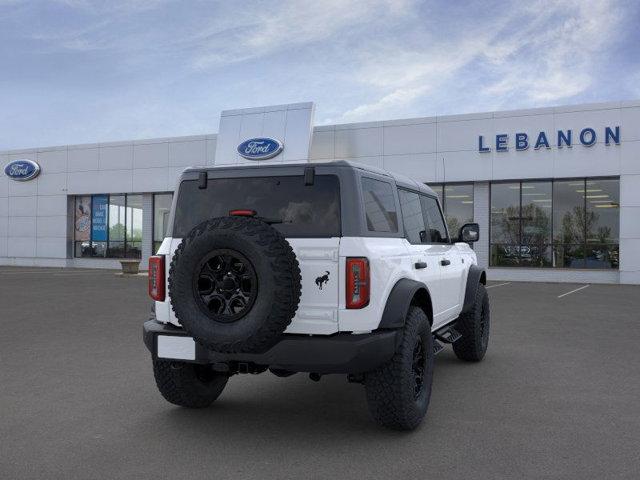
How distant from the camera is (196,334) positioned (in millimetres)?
4043

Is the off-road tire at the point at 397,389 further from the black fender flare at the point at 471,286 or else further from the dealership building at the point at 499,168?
the dealership building at the point at 499,168

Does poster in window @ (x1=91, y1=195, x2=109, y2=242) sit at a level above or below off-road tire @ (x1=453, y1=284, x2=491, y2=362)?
above

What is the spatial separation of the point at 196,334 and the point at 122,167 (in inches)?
1112

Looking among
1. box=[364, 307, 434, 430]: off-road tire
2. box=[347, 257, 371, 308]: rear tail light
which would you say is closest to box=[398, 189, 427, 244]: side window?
box=[364, 307, 434, 430]: off-road tire

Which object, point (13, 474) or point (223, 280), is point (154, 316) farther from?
point (13, 474)

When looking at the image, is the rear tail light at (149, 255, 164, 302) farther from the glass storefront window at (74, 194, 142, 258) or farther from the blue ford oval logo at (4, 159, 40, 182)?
the blue ford oval logo at (4, 159, 40, 182)

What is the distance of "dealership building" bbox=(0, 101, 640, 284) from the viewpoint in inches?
881

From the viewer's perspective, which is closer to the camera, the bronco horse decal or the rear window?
the bronco horse decal

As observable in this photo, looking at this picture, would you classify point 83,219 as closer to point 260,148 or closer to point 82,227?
point 82,227

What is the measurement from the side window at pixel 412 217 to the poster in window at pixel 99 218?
28.0m

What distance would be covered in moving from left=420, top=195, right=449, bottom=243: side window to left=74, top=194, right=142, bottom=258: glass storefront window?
2584 cm

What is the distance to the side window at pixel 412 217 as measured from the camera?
16.9 feet

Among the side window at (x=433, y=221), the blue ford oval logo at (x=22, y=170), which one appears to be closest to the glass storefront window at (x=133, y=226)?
the blue ford oval logo at (x=22, y=170)

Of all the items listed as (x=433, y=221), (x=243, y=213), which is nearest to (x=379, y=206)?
(x=243, y=213)
